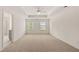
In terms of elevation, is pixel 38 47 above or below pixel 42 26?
below

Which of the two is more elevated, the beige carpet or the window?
the window

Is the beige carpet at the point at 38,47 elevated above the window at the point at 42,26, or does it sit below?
below

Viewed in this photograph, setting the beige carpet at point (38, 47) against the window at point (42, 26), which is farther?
the window at point (42, 26)

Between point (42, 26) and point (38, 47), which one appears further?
point (42, 26)

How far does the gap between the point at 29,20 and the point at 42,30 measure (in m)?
1.83

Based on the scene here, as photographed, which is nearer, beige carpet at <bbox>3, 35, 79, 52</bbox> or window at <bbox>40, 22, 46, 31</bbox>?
beige carpet at <bbox>3, 35, 79, 52</bbox>
